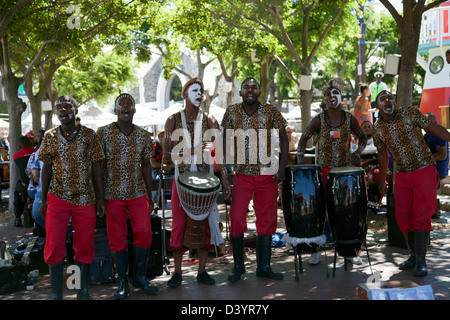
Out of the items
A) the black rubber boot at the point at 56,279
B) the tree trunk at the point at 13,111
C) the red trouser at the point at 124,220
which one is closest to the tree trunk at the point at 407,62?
the red trouser at the point at 124,220

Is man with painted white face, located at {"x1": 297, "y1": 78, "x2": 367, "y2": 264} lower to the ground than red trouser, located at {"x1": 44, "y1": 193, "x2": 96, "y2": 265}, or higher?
higher

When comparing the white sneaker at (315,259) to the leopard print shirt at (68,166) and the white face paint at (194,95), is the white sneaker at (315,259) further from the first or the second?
the leopard print shirt at (68,166)

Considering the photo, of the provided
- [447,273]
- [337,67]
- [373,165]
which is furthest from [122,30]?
[337,67]

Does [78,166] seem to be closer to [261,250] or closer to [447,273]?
[261,250]

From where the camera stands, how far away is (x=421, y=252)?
6152mm

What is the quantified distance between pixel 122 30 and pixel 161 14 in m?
1.39

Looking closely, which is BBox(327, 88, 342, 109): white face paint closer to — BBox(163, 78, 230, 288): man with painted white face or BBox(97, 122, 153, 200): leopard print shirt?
BBox(163, 78, 230, 288): man with painted white face

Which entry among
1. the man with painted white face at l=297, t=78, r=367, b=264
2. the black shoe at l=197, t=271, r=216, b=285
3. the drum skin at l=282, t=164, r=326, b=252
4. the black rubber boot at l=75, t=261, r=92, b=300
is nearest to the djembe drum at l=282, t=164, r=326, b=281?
the drum skin at l=282, t=164, r=326, b=252

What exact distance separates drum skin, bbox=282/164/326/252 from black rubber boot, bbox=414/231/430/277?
1109 mm

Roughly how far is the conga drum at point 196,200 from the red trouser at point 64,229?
99 cm

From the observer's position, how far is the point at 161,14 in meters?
17.3

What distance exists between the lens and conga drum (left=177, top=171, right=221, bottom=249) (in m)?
5.86

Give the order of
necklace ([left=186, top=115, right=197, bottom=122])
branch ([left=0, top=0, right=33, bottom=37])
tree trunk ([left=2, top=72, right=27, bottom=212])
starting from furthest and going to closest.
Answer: tree trunk ([left=2, top=72, right=27, bottom=212]), branch ([left=0, top=0, right=33, bottom=37]), necklace ([left=186, top=115, right=197, bottom=122])

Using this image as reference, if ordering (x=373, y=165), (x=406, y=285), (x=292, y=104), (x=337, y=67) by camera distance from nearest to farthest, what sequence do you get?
(x=406, y=285) < (x=373, y=165) < (x=337, y=67) < (x=292, y=104)
